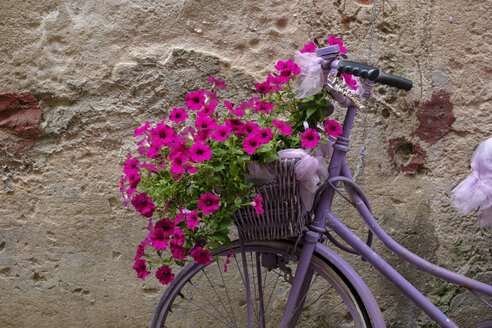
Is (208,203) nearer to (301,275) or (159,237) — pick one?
(159,237)

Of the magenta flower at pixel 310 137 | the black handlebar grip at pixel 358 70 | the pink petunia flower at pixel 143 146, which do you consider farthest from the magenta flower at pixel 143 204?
the black handlebar grip at pixel 358 70

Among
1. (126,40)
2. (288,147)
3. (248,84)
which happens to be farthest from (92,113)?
(288,147)

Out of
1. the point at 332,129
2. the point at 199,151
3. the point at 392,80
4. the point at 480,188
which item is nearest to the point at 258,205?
the point at 199,151

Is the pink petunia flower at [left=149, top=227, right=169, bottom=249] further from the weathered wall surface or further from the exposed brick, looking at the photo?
the exposed brick

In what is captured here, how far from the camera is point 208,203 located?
55.1 inches

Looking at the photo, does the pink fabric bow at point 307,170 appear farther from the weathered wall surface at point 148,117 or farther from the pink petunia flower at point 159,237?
the weathered wall surface at point 148,117

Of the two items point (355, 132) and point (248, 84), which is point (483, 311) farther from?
point (248, 84)

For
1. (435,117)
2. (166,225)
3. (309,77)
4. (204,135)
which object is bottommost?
(166,225)

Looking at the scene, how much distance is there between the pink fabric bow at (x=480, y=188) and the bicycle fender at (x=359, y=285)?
1.39ft

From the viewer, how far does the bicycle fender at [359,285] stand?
1.54m

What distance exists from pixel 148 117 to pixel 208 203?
95 centimetres

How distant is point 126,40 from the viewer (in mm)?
2195

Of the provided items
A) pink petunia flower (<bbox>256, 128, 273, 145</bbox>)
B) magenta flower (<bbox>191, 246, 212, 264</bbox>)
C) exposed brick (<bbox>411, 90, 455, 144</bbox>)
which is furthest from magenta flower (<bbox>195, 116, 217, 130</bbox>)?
exposed brick (<bbox>411, 90, 455, 144</bbox>)

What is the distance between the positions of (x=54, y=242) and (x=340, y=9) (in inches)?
66.7
